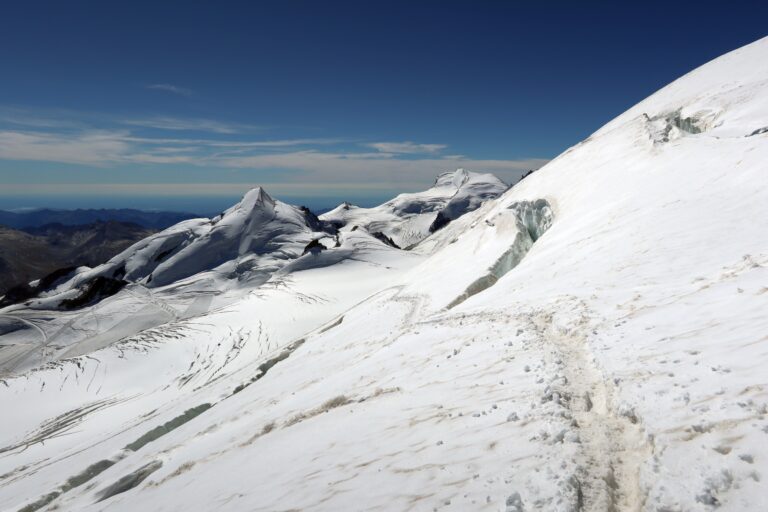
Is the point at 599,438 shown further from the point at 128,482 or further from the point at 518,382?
the point at 128,482

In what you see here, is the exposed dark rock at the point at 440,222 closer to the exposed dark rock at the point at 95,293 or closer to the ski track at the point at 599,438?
the exposed dark rock at the point at 95,293

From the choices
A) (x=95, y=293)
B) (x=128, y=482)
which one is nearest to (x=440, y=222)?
(x=95, y=293)

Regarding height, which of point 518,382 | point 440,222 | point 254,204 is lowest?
point 518,382

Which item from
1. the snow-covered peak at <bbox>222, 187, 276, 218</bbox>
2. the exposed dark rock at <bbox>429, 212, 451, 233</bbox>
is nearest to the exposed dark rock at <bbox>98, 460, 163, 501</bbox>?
the snow-covered peak at <bbox>222, 187, 276, 218</bbox>

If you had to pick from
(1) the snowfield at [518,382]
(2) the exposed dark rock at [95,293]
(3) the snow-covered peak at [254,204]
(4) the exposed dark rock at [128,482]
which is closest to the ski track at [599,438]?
(1) the snowfield at [518,382]

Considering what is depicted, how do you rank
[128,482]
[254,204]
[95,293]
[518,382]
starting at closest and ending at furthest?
[518,382] → [128,482] → [95,293] → [254,204]

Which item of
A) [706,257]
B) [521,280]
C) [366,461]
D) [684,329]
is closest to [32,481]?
[366,461]

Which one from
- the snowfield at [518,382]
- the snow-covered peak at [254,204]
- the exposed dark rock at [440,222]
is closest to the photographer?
the snowfield at [518,382]

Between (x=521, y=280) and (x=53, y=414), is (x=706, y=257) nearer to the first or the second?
(x=521, y=280)
